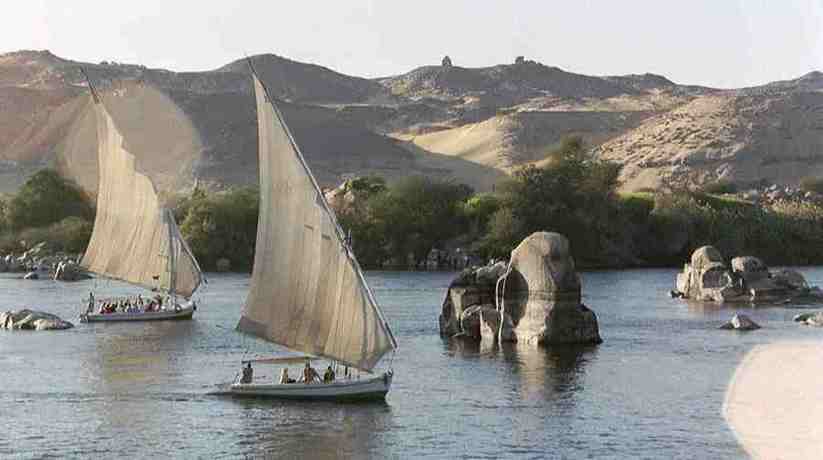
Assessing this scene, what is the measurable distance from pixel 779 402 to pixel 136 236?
34.4 metres

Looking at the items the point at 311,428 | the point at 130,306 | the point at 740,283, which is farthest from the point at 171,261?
the point at 311,428

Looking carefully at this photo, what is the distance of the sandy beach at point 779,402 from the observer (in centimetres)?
3183

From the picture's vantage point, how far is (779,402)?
3747 centimetres

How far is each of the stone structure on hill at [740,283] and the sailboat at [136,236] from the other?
77.6ft

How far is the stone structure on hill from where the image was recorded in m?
68.4

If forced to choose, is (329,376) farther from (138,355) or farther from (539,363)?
(138,355)

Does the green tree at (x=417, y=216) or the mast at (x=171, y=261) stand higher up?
the green tree at (x=417, y=216)

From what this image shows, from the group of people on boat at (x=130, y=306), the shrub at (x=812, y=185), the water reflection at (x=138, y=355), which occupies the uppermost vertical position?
the shrub at (x=812, y=185)

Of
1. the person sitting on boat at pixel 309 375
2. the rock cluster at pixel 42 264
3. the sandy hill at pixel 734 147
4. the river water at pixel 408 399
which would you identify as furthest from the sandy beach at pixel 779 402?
the sandy hill at pixel 734 147

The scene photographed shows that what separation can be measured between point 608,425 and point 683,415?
2.30 metres

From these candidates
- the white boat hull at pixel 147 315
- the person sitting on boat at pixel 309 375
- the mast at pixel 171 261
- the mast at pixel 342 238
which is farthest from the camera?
the mast at pixel 171 261

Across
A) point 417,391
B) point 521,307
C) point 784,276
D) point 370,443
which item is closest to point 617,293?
point 784,276

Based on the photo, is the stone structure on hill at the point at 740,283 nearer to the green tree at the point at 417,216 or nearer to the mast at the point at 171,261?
the mast at the point at 171,261

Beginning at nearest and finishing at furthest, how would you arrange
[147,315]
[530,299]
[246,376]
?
1. [246,376]
2. [530,299]
3. [147,315]
